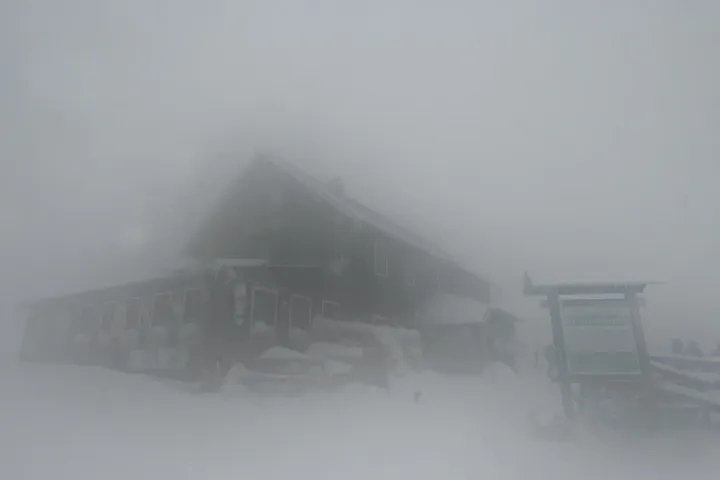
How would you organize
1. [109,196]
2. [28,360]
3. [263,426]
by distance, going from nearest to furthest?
[263,426] → [28,360] → [109,196]

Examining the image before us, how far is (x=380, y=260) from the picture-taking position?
2201 millimetres

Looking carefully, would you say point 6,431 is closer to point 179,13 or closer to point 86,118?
point 86,118

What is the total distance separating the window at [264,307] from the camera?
2059 mm

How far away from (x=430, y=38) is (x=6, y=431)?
106 inches

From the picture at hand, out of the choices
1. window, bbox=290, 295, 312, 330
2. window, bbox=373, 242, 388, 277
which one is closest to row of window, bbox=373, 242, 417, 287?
window, bbox=373, 242, 388, 277

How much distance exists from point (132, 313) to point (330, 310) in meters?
0.88

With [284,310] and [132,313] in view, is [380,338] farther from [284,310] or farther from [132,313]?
[132,313]

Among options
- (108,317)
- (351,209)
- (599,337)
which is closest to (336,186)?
(351,209)

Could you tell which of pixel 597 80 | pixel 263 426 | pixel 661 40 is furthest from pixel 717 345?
pixel 263 426

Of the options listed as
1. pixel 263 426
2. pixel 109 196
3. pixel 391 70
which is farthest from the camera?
pixel 391 70

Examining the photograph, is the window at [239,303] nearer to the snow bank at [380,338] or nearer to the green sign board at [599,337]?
the snow bank at [380,338]

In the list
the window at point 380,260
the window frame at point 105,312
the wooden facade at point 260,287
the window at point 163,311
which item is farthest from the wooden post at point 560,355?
the window frame at point 105,312

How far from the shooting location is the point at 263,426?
6.45 feet

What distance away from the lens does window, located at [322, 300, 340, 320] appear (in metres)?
2.10
